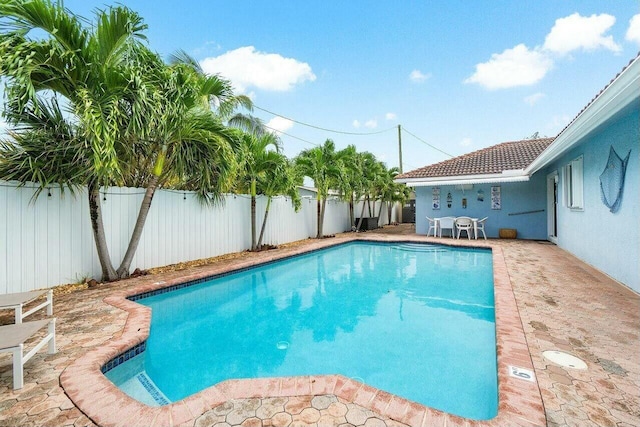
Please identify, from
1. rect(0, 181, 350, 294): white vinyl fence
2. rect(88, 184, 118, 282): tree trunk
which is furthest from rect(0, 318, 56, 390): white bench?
rect(88, 184, 118, 282): tree trunk

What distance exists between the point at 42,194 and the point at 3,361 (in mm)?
5879

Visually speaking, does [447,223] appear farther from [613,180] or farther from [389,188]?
[613,180]

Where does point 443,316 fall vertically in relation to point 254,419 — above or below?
below

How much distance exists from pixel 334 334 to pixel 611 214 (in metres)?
8.91

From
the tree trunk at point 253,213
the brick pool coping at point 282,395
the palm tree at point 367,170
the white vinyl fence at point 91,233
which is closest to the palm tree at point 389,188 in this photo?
the palm tree at point 367,170

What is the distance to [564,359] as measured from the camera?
456 cm

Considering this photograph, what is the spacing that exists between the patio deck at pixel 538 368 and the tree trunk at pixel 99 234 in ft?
4.24

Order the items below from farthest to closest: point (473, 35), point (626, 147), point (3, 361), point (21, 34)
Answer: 1. point (473, 35)
2. point (626, 147)
3. point (21, 34)
4. point (3, 361)

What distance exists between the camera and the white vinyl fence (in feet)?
27.0

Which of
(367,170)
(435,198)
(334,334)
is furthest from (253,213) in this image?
(435,198)

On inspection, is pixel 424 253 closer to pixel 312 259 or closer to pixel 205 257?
pixel 312 259

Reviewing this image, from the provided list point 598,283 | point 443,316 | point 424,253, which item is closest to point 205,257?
point 443,316

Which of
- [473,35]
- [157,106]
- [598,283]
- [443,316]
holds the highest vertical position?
[473,35]

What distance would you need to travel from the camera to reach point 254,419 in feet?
11.2
